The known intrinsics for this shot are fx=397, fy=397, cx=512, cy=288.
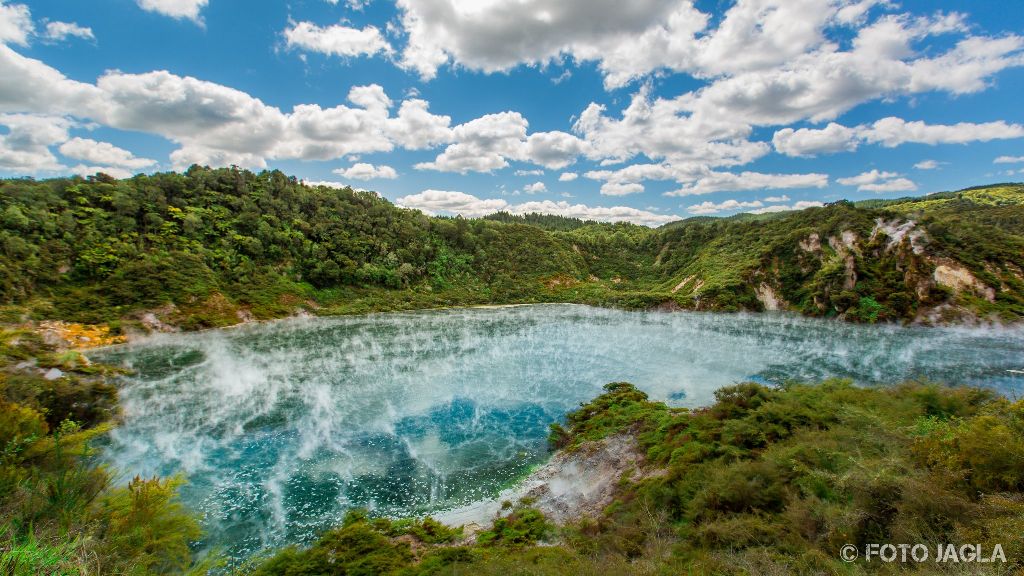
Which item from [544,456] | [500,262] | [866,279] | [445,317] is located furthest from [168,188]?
[866,279]

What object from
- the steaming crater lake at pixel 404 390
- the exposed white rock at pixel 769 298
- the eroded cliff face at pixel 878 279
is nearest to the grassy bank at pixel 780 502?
the steaming crater lake at pixel 404 390

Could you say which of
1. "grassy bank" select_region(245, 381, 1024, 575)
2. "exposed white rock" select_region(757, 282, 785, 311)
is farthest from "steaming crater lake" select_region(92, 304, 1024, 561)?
"exposed white rock" select_region(757, 282, 785, 311)

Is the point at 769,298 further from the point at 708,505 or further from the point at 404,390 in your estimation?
the point at 708,505

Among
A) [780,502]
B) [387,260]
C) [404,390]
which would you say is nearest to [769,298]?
[404,390]

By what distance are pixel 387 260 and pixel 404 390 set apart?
194 ft

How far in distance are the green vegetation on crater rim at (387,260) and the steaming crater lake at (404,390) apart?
7.75 metres

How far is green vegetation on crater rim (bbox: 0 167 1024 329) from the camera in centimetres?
4536

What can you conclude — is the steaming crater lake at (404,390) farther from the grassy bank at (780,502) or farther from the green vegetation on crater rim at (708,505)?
the grassy bank at (780,502)

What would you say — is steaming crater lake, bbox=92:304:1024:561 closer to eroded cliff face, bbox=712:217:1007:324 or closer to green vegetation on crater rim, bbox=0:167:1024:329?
eroded cliff face, bbox=712:217:1007:324

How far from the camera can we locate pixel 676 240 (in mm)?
103688

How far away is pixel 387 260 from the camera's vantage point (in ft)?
266

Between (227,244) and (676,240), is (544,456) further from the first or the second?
(676,240)

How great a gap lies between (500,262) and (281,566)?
86.7 meters

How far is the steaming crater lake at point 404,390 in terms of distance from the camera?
1486 centimetres
